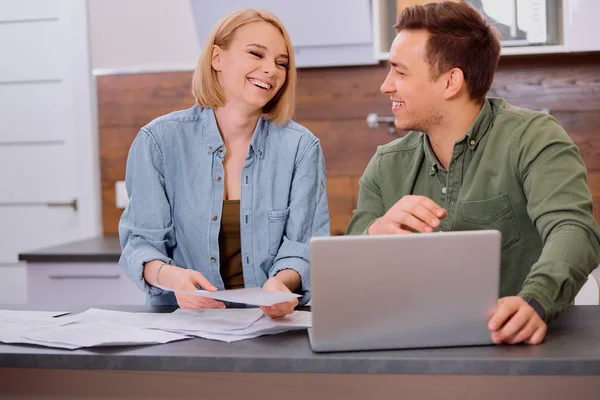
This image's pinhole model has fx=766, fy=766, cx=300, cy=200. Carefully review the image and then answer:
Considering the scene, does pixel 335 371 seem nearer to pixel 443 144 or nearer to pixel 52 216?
pixel 443 144

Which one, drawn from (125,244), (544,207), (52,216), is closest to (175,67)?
(52,216)

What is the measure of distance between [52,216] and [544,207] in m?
2.48

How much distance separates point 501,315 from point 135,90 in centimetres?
237

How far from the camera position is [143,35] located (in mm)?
3094

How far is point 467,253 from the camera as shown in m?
1.04

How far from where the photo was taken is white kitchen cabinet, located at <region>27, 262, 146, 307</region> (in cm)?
266

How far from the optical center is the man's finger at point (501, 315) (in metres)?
1.10

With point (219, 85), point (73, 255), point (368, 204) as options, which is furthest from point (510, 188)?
point (73, 255)

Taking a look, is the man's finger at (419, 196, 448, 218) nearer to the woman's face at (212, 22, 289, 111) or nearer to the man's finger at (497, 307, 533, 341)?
the man's finger at (497, 307, 533, 341)

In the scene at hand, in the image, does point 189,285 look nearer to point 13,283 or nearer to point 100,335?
point 100,335

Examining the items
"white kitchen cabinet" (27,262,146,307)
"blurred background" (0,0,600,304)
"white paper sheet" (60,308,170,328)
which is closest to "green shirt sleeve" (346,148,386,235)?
"white paper sheet" (60,308,170,328)

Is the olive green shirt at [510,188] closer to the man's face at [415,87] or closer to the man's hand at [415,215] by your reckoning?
the man's face at [415,87]

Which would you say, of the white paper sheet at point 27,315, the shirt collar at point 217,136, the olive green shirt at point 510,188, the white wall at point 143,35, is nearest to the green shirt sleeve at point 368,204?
the olive green shirt at point 510,188

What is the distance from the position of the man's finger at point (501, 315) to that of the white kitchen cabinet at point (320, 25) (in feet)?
6.14
